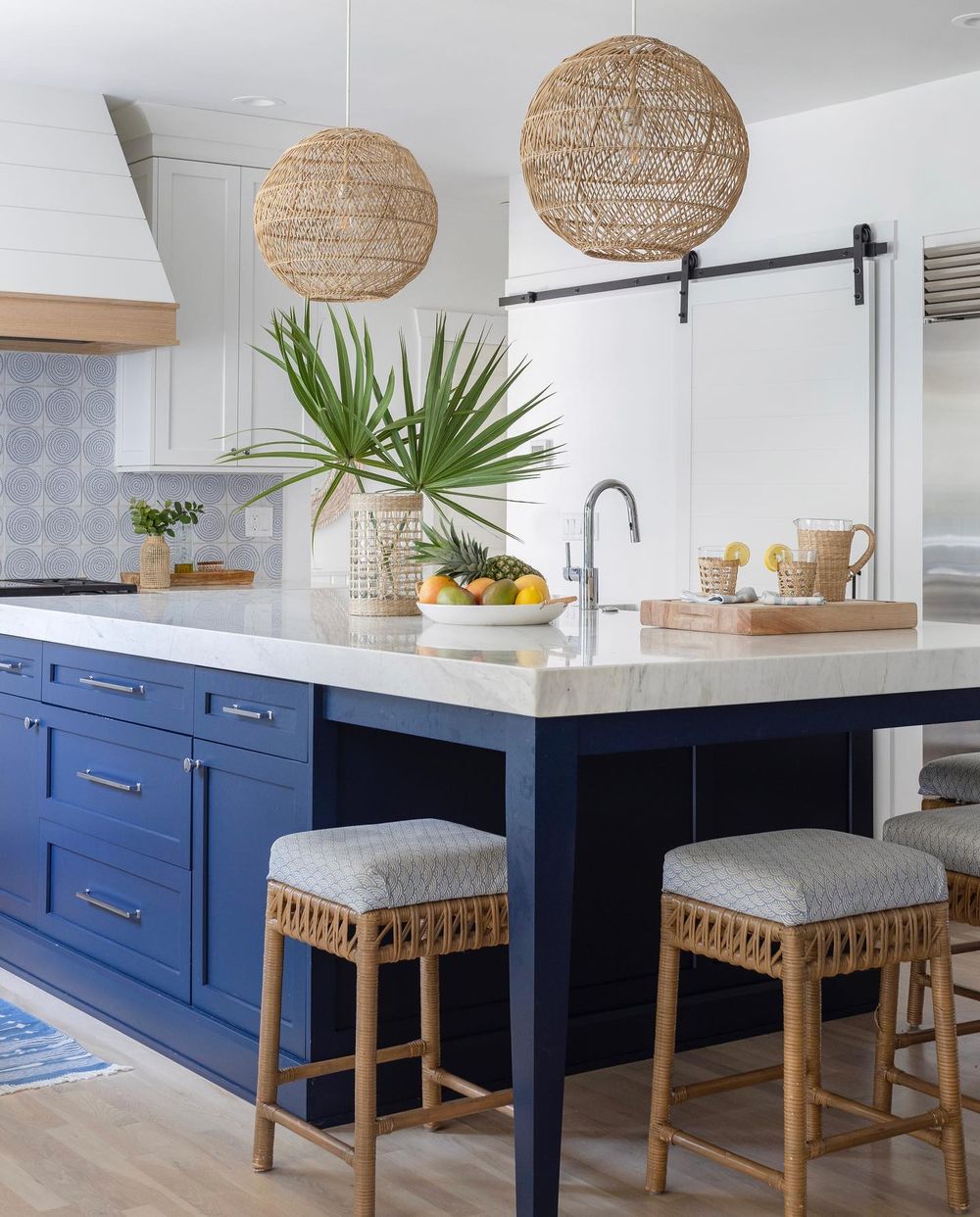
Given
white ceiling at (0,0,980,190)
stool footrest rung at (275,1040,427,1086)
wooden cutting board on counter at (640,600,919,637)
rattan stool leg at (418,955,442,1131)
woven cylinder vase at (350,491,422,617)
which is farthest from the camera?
white ceiling at (0,0,980,190)

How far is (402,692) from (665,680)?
0.43m

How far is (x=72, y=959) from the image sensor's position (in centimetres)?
358

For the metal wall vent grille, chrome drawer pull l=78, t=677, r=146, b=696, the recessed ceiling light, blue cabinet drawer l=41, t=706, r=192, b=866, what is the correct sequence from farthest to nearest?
the recessed ceiling light, the metal wall vent grille, chrome drawer pull l=78, t=677, r=146, b=696, blue cabinet drawer l=41, t=706, r=192, b=866

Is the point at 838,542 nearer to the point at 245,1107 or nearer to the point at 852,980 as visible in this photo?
the point at 852,980

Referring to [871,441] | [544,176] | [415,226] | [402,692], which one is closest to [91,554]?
[415,226]

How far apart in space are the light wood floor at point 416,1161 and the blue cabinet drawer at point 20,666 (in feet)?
3.45

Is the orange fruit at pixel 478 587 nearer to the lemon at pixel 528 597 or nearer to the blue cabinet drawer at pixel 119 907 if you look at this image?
the lemon at pixel 528 597

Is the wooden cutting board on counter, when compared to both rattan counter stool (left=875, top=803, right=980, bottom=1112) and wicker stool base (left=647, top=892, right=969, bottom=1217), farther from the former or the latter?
wicker stool base (left=647, top=892, right=969, bottom=1217)

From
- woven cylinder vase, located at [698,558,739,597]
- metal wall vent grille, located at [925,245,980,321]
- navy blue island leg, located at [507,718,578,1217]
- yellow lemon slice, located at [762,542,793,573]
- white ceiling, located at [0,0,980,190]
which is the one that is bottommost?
navy blue island leg, located at [507,718,578,1217]

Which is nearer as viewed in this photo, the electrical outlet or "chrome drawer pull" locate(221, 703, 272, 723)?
"chrome drawer pull" locate(221, 703, 272, 723)

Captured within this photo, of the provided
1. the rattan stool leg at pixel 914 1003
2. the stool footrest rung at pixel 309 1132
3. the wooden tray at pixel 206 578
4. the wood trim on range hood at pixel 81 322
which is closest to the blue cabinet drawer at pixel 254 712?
the stool footrest rung at pixel 309 1132

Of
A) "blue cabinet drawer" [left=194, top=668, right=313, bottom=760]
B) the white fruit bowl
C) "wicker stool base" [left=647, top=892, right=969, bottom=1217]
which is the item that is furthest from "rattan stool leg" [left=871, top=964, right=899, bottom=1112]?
"blue cabinet drawer" [left=194, top=668, right=313, bottom=760]

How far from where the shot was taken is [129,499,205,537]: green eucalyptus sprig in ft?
18.8

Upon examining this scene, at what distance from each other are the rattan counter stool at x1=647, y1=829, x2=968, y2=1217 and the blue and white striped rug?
1.26 metres
